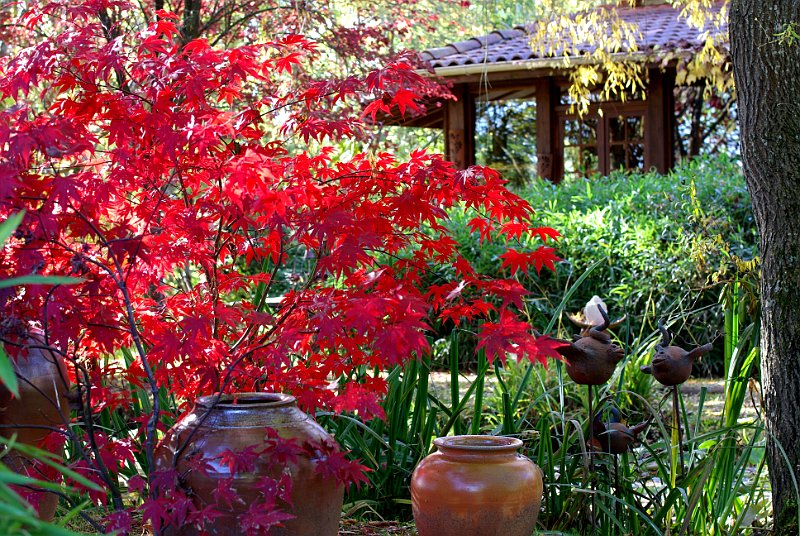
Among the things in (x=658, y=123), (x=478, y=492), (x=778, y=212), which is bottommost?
(x=478, y=492)

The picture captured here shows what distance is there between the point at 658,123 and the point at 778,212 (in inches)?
364

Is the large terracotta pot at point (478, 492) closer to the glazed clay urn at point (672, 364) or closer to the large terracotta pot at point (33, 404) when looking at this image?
the glazed clay urn at point (672, 364)

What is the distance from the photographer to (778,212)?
3410 millimetres

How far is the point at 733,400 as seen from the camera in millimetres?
3742

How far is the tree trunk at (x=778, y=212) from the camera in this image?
3.38 metres

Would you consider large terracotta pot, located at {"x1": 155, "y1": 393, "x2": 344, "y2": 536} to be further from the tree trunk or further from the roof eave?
the roof eave

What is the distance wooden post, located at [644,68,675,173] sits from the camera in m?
12.2

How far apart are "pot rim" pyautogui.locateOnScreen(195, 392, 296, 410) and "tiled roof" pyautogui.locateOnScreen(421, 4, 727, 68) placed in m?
8.16

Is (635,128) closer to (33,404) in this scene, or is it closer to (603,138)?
(603,138)

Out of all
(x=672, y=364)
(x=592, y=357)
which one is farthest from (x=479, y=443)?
(x=672, y=364)

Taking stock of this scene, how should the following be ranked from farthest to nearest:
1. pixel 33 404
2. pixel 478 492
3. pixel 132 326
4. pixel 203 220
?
pixel 33 404 → pixel 478 492 → pixel 203 220 → pixel 132 326

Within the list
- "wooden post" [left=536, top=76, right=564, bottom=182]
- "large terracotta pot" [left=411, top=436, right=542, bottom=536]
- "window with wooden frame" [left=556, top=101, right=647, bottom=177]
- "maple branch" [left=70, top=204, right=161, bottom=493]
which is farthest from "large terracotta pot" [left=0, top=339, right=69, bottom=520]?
"wooden post" [left=536, top=76, right=564, bottom=182]

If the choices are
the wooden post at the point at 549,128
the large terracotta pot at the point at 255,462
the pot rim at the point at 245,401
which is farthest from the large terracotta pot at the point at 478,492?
the wooden post at the point at 549,128

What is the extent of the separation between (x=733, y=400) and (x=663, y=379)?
50 cm
